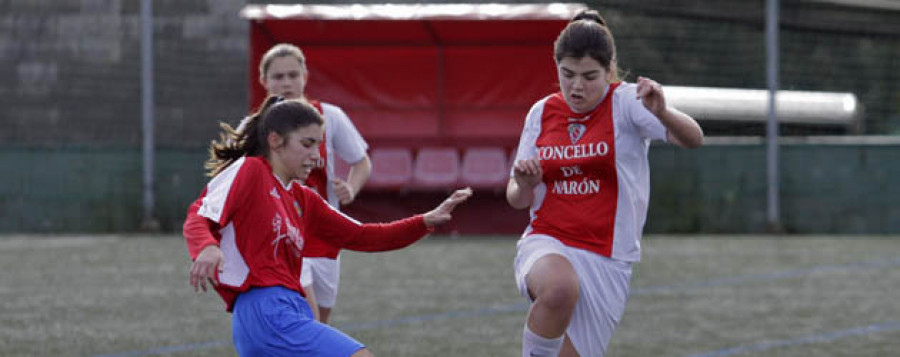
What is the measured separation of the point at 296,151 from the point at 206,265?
0.61 meters

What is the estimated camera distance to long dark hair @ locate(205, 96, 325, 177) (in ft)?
13.9

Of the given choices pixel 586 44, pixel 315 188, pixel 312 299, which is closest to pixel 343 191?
pixel 315 188

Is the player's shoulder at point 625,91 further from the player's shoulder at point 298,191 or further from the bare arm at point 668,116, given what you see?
the player's shoulder at point 298,191

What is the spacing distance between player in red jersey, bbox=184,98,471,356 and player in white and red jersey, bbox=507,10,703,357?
1.39 ft

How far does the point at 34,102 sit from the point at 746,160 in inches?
345

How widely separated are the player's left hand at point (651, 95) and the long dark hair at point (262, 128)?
1.06 meters

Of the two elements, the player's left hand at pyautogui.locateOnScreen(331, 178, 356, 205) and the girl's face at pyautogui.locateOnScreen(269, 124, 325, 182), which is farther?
the player's left hand at pyautogui.locateOnScreen(331, 178, 356, 205)

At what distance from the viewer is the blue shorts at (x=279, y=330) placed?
3947 mm

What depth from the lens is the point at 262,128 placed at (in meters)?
4.31

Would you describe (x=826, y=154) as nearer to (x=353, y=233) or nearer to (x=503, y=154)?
(x=503, y=154)

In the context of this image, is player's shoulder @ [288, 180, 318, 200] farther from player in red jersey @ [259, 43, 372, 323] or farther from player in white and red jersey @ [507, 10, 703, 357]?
player in red jersey @ [259, 43, 372, 323]

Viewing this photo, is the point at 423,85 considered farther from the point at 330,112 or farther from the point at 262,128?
the point at 262,128

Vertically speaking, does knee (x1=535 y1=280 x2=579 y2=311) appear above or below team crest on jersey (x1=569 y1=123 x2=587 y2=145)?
below

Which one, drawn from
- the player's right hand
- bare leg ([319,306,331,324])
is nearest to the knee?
the player's right hand
